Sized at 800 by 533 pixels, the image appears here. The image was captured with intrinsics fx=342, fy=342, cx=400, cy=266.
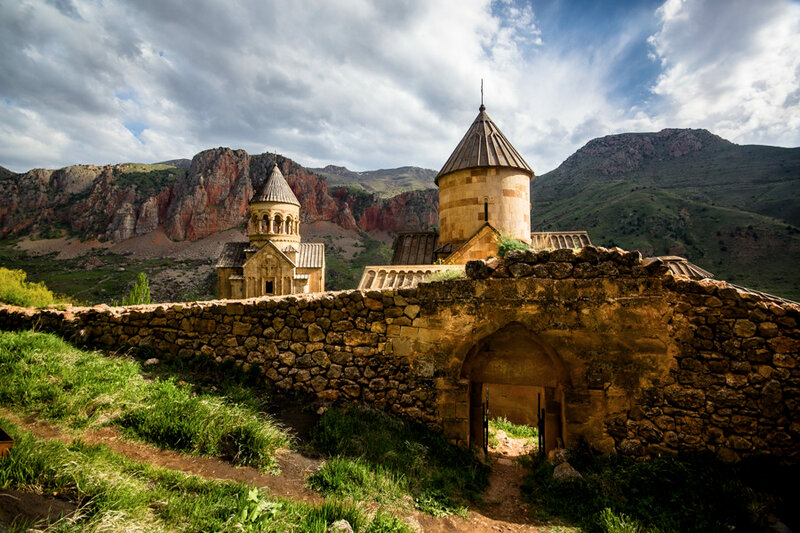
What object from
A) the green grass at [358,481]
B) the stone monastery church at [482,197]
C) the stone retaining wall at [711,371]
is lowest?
the green grass at [358,481]

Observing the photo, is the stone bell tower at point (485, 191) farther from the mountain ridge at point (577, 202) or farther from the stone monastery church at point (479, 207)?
the mountain ridge at point (577, 202)

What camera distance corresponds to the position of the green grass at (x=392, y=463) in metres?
2.96

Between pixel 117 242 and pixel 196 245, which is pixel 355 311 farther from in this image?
pixel 117 242

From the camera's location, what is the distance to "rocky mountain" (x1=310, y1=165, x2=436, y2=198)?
96.6m

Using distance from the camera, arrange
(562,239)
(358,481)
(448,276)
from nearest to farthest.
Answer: (358,481)
(448,276)
(562,239)

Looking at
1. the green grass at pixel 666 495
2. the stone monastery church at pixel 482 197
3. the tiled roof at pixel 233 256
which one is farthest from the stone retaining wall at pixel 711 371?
the tiled roof at pixel 233 256

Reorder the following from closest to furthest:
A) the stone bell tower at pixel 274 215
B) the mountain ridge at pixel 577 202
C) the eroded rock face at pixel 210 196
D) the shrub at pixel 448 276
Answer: the shrub at pixel 448 276 → the stone bell tower at pixel 274 215 → the mountain ridge at pixel 577 202 → the eroded rock face at pixel 210 196

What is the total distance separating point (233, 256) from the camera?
19.5m

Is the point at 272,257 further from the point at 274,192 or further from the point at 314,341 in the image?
the point at 314,341

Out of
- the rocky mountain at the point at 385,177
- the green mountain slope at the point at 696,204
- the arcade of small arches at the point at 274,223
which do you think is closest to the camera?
the arcade of small arches at the point at 274,223

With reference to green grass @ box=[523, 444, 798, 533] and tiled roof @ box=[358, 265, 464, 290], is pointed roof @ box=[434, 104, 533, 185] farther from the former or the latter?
green grass @ box=[523, 444, 798, 533]

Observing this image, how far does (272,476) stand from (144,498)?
956mm

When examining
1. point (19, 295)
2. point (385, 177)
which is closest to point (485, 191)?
point (19, 295)

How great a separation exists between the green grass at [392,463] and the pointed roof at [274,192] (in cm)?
1816
